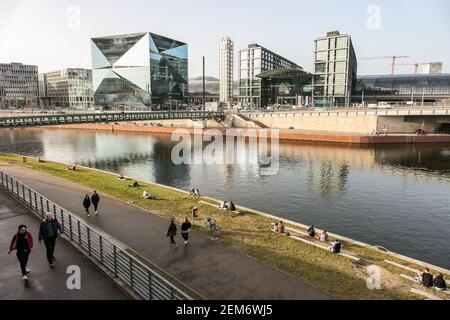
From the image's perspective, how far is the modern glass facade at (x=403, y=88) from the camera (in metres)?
139

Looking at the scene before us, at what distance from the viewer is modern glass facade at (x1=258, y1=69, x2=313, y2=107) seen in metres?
141

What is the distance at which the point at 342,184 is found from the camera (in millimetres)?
41656

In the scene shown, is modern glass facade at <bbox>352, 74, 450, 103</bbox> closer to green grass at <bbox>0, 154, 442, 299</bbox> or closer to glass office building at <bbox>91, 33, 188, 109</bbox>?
glass office building at <bbox>91, 33, 188, 109</bbox>

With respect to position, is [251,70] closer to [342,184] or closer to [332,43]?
[332,43]

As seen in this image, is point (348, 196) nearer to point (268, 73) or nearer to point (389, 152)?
point (389, 152)

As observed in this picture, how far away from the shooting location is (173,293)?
9969 millimetres

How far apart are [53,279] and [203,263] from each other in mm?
6134

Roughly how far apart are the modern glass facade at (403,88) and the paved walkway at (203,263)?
13262cm

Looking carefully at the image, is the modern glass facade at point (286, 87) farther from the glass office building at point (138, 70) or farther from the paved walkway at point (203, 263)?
the paved walkway at point (203, 263)

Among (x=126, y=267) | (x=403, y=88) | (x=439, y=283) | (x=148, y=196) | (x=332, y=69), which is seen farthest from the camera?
(x=403, y=88)

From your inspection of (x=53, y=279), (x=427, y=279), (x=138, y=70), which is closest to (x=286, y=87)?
(x=138, y=70)

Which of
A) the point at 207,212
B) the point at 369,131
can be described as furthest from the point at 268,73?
the point at 207,212

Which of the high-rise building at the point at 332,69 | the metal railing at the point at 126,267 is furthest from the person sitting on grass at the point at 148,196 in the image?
the high-rise building at the point at 332,69
